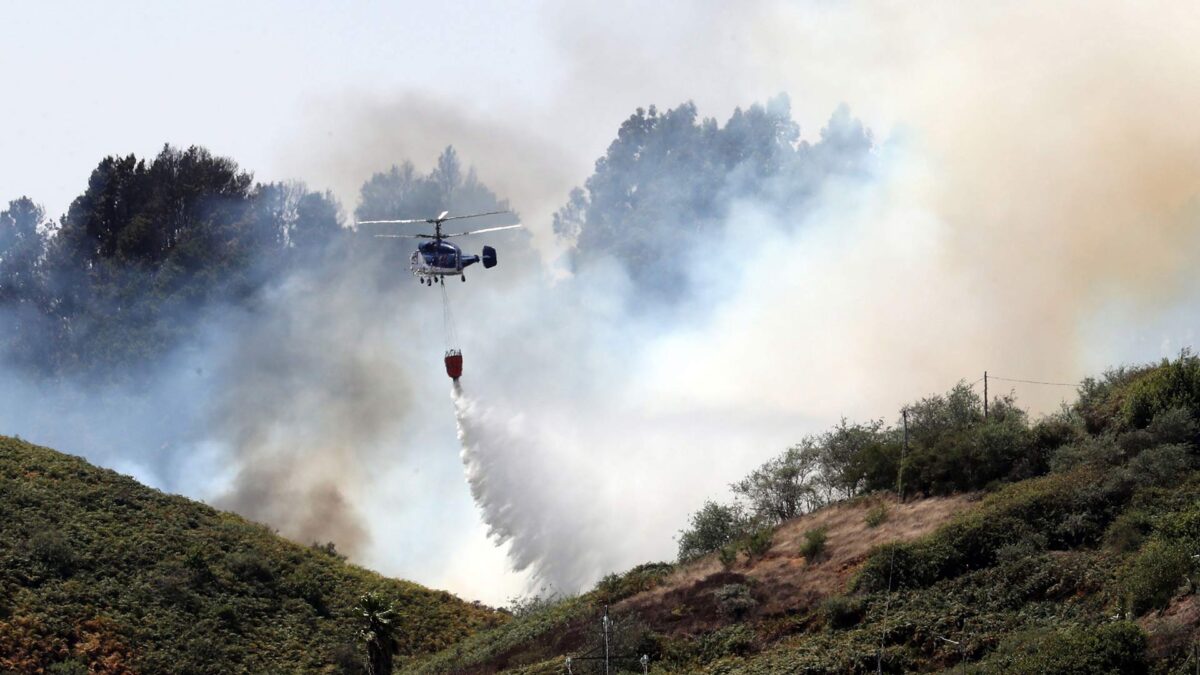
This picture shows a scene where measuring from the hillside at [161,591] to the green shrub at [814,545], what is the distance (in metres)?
20.3

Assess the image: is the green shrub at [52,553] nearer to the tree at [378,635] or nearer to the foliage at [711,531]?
the tree at [378,635]

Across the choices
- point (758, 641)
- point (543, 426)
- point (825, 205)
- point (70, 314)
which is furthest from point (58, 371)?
point (758, 641)

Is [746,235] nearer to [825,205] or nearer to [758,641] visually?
[825,205]

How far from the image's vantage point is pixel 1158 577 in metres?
62.8

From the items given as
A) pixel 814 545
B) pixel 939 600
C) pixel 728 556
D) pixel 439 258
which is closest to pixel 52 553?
pixel 439 258

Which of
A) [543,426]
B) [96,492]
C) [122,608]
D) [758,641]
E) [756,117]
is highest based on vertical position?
[756,117]

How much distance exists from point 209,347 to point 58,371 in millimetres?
17172

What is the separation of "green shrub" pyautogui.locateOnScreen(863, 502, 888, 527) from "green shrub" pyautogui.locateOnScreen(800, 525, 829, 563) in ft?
7.58

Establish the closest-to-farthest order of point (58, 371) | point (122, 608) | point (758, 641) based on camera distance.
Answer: point (758, 641) < point (122, 608) < point (58, 371)

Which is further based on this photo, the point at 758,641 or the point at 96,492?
the point at 96,492

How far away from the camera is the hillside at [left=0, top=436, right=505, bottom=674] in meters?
84.8

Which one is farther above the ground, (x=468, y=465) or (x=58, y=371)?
(x=58, y=371)

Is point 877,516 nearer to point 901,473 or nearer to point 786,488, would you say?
point 901,473

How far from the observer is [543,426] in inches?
5231
